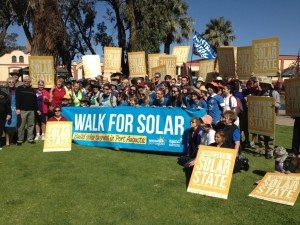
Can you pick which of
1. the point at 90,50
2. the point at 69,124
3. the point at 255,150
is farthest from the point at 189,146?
the point at 90,50

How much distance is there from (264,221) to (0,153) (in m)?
7.80

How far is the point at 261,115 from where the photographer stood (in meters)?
10.4

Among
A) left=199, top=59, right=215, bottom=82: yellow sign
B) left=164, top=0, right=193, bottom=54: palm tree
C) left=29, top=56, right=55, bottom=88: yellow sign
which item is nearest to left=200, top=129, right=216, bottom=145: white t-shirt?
left=199, top=59, right=215, bottom=82: yellow sign

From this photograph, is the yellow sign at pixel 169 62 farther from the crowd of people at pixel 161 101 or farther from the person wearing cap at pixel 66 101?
the person wearing cap at pixel 66 101

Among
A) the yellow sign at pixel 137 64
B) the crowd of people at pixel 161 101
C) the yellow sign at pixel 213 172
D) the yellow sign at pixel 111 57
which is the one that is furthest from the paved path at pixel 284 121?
the yellow sign at pixel 213 172

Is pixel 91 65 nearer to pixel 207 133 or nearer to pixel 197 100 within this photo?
pixel 197 100

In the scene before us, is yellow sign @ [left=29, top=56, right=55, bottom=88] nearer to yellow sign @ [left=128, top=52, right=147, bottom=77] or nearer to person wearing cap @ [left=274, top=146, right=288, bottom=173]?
yellow sign @ [left=128, top=52, right=147, bottom=77]

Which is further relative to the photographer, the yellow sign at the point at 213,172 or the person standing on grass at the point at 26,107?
the person standing on grass at the point at 26,107

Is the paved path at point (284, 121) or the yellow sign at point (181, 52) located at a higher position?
the yellow sign at point (181, 52)

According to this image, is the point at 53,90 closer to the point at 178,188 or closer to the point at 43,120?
the point at 43,120

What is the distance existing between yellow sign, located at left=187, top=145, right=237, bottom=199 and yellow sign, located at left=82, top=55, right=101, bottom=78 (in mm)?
9458

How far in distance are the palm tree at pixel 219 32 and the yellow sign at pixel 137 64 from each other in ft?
113

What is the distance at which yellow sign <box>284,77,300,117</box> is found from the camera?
32.8 feet

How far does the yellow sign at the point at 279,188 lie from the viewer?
6939mm
